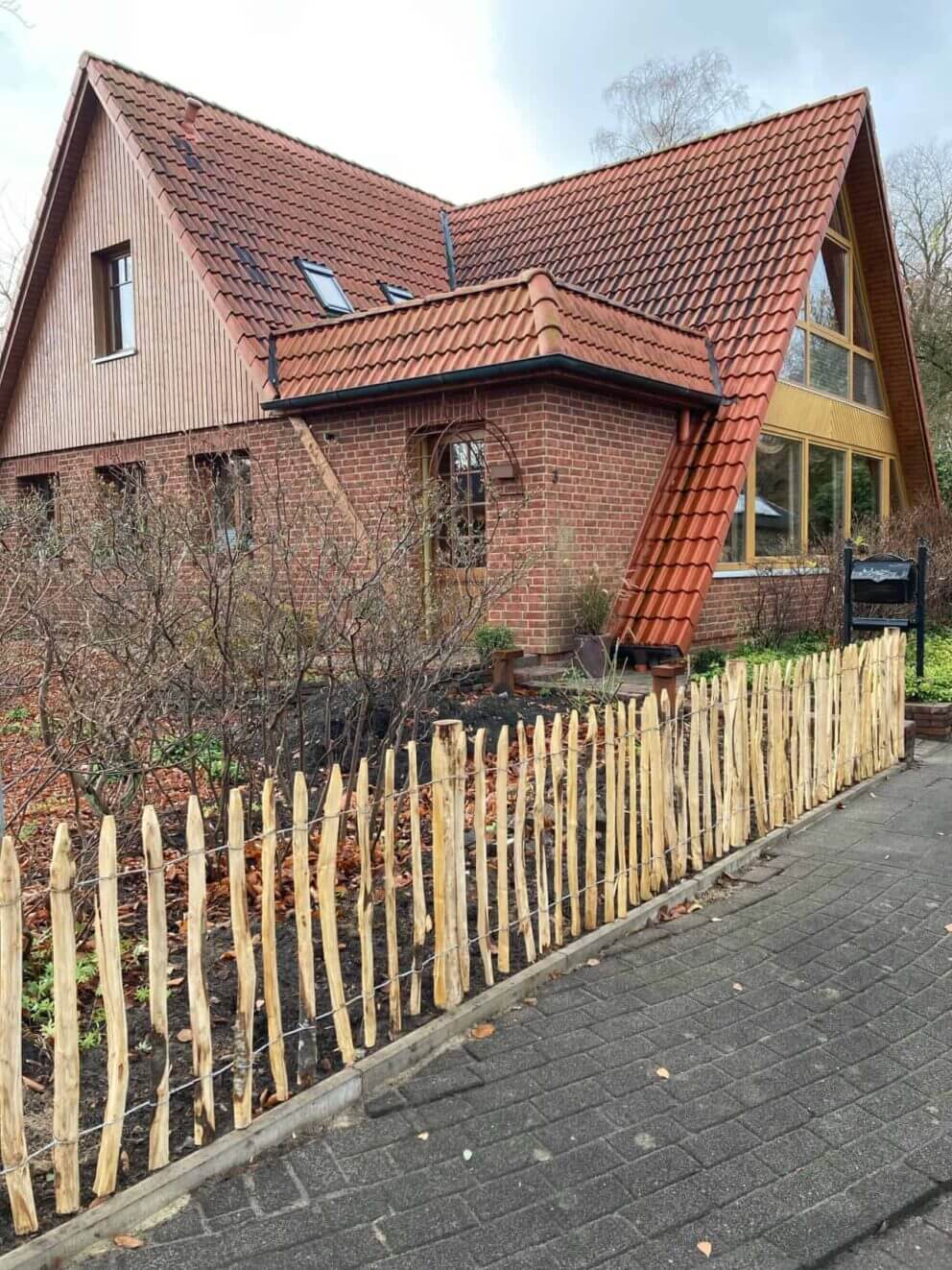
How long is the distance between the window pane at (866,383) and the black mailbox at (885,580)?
21.5ft

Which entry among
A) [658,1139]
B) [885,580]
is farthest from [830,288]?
[658,1139]

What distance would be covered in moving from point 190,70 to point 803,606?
1780 cm

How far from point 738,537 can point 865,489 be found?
5020 millimetres

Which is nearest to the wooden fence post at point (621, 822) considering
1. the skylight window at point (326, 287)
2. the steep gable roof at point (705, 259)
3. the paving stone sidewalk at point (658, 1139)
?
the paving stone sidewalk at point (658, 1139)

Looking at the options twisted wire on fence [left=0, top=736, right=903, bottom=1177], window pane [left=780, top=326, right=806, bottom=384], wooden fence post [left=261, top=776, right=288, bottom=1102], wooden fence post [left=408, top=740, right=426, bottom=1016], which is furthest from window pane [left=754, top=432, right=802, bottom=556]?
wooden fence post [left=261, top=776, right=288, bottom=1102]

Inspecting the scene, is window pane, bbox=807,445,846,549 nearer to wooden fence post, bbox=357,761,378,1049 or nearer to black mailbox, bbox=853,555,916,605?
black mailbox, bbox=853,555,916,605

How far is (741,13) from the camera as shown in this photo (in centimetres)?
1886

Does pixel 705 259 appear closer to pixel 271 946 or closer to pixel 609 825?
pixel 609 825

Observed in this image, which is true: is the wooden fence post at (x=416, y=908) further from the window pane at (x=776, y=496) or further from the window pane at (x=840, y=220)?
the window pane at (x=840, y=220)

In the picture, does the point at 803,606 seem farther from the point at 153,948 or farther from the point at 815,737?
the point at 153,948

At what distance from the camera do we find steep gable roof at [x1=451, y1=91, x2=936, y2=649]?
10.2 m

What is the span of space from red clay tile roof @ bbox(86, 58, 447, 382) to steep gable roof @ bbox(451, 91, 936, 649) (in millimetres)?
1365

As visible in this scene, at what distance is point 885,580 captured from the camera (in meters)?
9.13

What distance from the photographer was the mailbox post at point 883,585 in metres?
9.05
